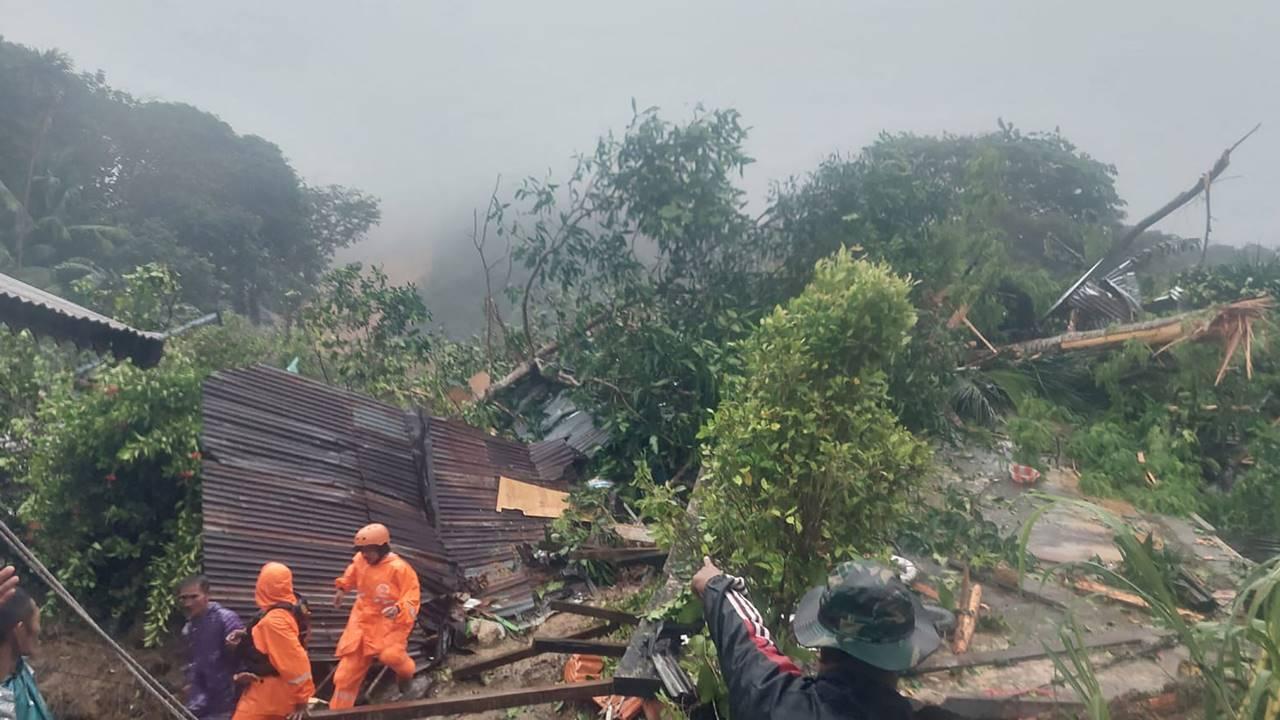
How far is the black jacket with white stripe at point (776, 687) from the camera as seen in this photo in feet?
5.90

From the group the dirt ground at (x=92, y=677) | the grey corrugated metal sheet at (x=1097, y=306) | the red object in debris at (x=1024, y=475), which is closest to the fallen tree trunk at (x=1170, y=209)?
the grey corrugated metal sheet at (x=1097, y=306)

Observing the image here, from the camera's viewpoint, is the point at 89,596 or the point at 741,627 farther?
the point at 89,596

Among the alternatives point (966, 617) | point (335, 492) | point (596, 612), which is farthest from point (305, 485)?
point (966, 617)

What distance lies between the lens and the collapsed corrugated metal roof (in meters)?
5.01

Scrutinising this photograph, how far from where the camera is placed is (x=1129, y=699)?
9.96 ft

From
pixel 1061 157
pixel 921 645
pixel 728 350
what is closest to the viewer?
pixel 921 645

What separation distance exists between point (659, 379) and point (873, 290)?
4.48 meters

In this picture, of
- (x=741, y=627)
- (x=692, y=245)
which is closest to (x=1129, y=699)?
(x=741, y=627)

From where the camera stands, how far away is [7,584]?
2.55 meters

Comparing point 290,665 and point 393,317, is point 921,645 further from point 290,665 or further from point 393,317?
point 393,317

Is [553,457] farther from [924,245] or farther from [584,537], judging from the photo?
[924,245]

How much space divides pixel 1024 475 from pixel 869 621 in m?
5.57

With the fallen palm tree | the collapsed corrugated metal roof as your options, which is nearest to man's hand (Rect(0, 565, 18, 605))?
the collapsed corrugated metal roof

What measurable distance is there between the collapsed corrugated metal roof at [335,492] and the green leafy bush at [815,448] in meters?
2.87
